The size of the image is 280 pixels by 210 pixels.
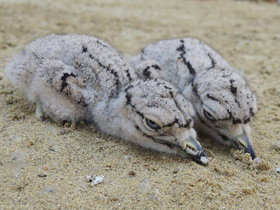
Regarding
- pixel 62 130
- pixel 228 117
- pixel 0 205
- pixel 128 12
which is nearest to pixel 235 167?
pixel 228 117

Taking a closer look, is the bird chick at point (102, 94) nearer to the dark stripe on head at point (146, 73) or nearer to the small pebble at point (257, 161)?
the dark stripe on head at point (146, 73)

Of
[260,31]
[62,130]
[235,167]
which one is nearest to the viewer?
[235,167]

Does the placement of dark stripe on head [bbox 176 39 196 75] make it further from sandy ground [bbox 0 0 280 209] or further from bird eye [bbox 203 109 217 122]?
sandy ground [bbox 0 0 280 209]

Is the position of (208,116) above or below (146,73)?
below

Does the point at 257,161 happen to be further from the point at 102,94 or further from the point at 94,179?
the point at 102,94

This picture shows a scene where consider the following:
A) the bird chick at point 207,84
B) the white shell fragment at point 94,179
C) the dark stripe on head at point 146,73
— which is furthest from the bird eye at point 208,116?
the white shell fragment at point 94,179

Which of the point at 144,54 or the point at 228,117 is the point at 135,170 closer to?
the point at 228,117

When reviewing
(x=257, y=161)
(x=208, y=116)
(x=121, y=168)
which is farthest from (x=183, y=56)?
(x=121, y=168)
